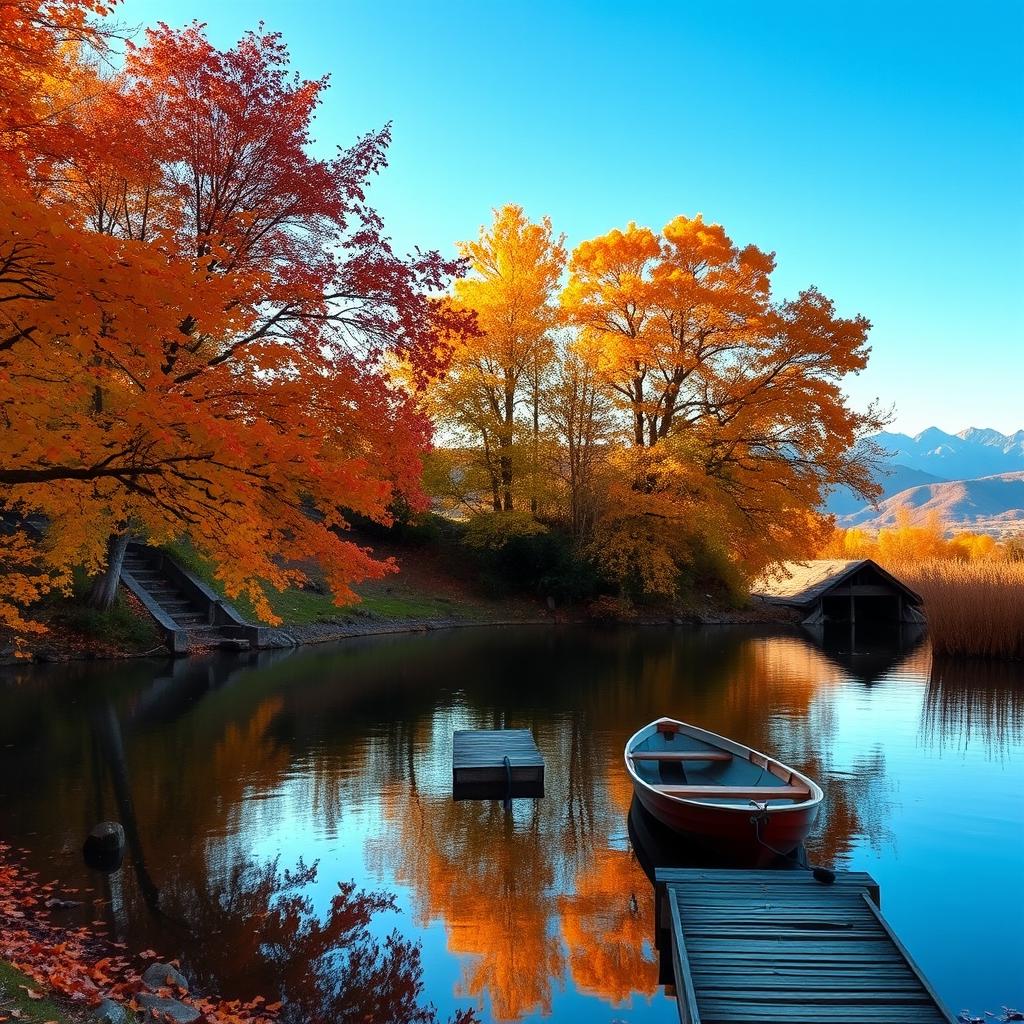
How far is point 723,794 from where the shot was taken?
934cm

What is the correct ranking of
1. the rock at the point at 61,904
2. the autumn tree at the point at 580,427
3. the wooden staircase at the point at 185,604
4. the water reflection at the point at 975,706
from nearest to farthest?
the rock at the point at 61,904
the water reflection at the point at 975,706
the wooden staircase at the point at 185,604
the autumn tree at the point at 580,427

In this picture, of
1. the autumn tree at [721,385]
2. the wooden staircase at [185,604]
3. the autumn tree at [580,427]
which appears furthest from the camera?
the autumn tree at [580,427]

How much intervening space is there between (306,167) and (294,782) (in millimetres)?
9331

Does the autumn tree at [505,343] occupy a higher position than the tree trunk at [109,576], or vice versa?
the autumn tree at [505,343]

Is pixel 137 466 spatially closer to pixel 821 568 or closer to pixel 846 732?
pixel 846 732

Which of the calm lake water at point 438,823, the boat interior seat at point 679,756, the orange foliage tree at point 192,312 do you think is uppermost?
the orange foliage tree at point 192,312

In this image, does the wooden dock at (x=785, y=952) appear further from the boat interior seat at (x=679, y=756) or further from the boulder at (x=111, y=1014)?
the boat interior seat at (x=679, y=756)

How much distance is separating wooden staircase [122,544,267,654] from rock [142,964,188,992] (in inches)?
→ 674

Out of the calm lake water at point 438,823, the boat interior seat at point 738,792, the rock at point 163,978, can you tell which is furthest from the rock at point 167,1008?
the boat interior seat at point 738,792

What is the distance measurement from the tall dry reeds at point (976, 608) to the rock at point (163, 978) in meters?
22.2

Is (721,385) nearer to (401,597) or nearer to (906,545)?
(401,597)

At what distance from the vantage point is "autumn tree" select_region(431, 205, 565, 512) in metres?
33.9

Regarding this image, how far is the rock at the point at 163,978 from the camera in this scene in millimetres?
6004

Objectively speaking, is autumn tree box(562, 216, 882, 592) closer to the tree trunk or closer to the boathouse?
the boathouse
